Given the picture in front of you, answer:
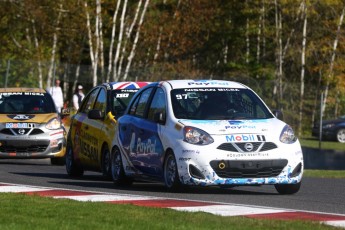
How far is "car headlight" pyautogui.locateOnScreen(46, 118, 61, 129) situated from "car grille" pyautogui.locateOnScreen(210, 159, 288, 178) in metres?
10.1

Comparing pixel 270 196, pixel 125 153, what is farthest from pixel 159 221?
pixel 125 153

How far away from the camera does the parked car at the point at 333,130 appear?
124ft

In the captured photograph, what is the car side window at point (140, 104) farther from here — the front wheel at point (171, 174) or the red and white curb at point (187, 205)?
the red and white curb at point (187, 205)

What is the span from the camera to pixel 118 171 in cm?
1833

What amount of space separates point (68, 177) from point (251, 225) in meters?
9.41

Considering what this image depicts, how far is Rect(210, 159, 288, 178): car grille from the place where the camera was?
16.2 metres

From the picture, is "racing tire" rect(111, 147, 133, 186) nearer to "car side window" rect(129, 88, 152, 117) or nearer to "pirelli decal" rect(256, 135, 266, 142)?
"car side window" rect(129, 88, 152, 117)

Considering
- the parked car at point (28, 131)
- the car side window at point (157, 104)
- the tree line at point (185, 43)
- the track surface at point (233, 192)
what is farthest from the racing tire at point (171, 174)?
the tree line at point (185, 43)

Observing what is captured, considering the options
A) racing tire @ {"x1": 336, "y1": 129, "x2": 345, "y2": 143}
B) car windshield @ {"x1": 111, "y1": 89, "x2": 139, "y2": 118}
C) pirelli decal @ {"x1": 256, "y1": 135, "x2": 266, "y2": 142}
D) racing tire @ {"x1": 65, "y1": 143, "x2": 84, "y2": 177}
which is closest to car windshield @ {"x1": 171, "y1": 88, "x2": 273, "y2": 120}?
pirelli decal @ {"x1": 256, "y1": 135, "x2": 266, "y2": 142}

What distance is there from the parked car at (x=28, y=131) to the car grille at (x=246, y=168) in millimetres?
10047

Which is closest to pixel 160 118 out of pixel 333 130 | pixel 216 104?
pixel 216 104

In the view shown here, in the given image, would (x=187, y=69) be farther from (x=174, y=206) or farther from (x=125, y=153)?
(x=174, y=206)

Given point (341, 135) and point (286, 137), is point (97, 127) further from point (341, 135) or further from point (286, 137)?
point (341, 135)

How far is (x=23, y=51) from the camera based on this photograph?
172ft
